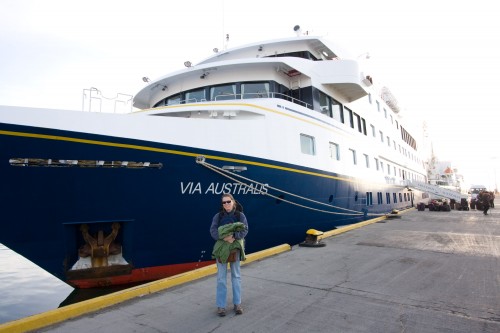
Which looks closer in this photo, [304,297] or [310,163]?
[304,297]

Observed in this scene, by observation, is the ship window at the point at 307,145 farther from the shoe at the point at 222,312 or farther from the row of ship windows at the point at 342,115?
the shoe at the point at 222,312

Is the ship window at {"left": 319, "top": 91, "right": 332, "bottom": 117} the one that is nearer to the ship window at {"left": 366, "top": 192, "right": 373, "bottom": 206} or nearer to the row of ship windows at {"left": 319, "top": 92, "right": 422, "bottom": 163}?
the row of ship windows at {"left": 319, "top": 92, "right": 422, "bottom": 163}

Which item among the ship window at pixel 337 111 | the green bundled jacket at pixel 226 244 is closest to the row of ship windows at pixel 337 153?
the ship window at pixel 337 111

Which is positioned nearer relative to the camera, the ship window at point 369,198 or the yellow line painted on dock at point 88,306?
the yellow line painted on dock at point 88,306

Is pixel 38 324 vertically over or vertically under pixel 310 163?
under

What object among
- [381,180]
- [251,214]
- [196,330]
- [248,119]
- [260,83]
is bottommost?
[196,330]

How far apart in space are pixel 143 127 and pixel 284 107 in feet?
14.4

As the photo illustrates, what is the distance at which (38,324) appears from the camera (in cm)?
366

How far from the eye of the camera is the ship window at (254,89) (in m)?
10.5

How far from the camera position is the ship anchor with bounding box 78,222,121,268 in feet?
19.6

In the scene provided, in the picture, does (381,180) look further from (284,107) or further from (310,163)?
(284,107)

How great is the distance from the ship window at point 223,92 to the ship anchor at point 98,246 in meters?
5.81

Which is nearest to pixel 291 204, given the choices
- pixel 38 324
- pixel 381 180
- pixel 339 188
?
pixel 339 188

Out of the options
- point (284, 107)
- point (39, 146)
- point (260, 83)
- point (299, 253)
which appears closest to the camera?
point (39, 146)
